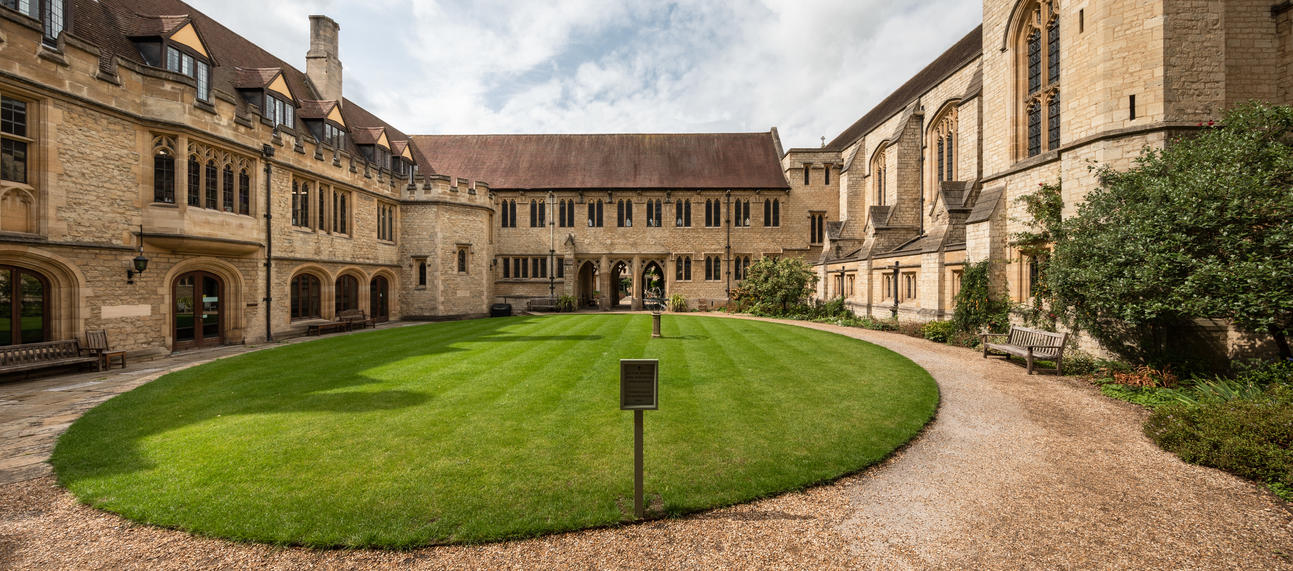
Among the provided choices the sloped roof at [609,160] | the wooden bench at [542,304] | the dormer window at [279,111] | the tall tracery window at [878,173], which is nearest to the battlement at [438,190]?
the dormer window at [279,111]

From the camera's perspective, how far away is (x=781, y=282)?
2270cm

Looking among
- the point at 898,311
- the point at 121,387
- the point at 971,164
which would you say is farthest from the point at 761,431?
the point at 971,164

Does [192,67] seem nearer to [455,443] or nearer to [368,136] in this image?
[368,136]

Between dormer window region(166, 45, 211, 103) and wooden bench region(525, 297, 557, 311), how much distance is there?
56.7 ft

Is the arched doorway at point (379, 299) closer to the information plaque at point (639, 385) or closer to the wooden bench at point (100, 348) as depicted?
the wooden bench at point (100, 348)

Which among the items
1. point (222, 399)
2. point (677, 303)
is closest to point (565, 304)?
point (677, 303)

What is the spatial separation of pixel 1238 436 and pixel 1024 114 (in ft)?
Answer: 39.8

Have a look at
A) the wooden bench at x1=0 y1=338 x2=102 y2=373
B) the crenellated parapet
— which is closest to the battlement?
the crenellated parapet

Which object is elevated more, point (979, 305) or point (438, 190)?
point (438, 190)

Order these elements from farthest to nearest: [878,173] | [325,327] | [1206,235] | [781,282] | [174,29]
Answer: [878,173], [781,282], [325,327], [174,29], [1206,235]

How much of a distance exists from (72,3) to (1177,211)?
25.2 meters

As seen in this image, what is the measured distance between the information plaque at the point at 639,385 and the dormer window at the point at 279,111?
61.1 ft

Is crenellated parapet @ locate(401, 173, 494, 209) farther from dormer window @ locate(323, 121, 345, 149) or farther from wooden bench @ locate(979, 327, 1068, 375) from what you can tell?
wooden bench @ locate(979, 327, 1068, 375)

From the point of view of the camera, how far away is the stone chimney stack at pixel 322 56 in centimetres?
2172
